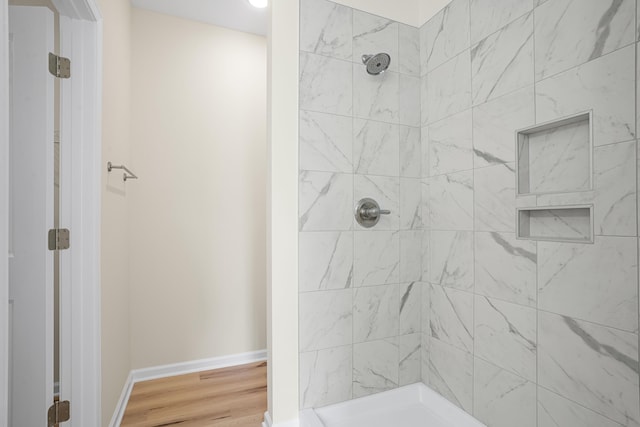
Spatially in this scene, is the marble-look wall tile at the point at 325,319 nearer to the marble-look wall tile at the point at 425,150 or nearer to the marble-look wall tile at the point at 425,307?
the marble-look wall tile at the point at 425,307

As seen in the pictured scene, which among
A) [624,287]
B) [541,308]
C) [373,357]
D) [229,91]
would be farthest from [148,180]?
[624,287]

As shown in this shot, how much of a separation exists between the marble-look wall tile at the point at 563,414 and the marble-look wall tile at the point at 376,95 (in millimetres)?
1417

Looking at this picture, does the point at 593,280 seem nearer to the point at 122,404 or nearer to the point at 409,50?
the point at 409,50

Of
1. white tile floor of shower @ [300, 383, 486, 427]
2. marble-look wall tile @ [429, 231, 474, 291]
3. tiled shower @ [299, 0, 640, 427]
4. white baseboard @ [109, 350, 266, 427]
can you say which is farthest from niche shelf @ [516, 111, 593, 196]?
white baseboard @ [109, 350, 266, 427]

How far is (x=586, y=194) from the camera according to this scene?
41.8 inches

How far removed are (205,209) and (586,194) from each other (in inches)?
87.6

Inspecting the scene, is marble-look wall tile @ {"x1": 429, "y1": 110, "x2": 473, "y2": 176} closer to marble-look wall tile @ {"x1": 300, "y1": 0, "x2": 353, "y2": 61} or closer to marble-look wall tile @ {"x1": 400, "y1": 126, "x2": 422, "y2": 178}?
marble-look wall tile @ {"x1": 400, "y1": 126, "x2": 422, "y2": 178}

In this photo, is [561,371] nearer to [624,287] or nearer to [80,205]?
[624,287]

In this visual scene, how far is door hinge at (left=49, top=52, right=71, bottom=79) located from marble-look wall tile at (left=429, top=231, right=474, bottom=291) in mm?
1903

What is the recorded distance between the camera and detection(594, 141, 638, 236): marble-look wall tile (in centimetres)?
96

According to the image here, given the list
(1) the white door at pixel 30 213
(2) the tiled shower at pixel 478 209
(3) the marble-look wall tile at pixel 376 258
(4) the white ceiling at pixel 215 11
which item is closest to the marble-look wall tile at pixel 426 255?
(2) the tiled shower at pixel 478 209

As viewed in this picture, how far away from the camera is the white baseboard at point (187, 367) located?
2.16m

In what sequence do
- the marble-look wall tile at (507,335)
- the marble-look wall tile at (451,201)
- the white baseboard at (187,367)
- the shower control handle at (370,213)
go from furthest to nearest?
the white baseboard at (187,367)
the shower control handle at (370,213)
the marble-look wall tile at (451,201)
the marble-look wall tile at (507,335)

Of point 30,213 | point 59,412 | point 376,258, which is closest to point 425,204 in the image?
point 376,258
